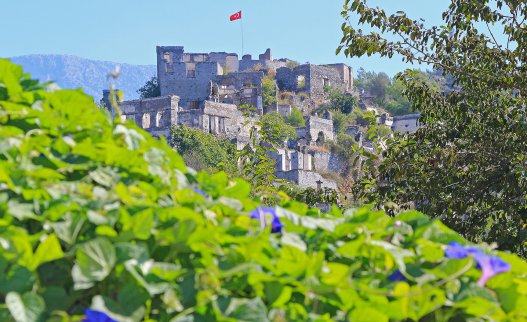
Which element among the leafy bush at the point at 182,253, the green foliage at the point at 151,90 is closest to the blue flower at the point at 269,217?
the leafy bush at the point at 182,253

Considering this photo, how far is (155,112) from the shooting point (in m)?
54.8

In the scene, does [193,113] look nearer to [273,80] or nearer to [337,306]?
[273,80]

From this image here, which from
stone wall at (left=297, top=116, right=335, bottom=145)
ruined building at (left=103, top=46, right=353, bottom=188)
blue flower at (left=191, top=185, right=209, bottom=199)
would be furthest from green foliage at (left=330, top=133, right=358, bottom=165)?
blue flower at (left=191, top=185, right=209, bottom=199)

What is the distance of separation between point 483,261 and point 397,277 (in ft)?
0.49

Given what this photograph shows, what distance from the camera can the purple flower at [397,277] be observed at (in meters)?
1.52

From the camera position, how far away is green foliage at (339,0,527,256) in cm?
659

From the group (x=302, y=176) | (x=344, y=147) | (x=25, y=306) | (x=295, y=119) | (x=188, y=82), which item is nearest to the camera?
(x=25, y=306)

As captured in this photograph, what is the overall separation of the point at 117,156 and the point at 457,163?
555cm

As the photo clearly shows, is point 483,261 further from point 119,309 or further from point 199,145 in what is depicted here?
point 199,145

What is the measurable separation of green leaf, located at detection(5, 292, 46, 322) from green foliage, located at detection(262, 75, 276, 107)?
61.1m

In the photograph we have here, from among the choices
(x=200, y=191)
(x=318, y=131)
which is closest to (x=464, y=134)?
(x=200, y=191)

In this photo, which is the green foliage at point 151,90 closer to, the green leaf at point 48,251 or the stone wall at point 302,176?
the stone wall at point 302,176

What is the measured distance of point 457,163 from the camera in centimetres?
693

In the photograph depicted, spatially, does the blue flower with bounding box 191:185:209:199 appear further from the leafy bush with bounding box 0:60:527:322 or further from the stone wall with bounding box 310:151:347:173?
the stone wall with bounding box 310:151:347:173
